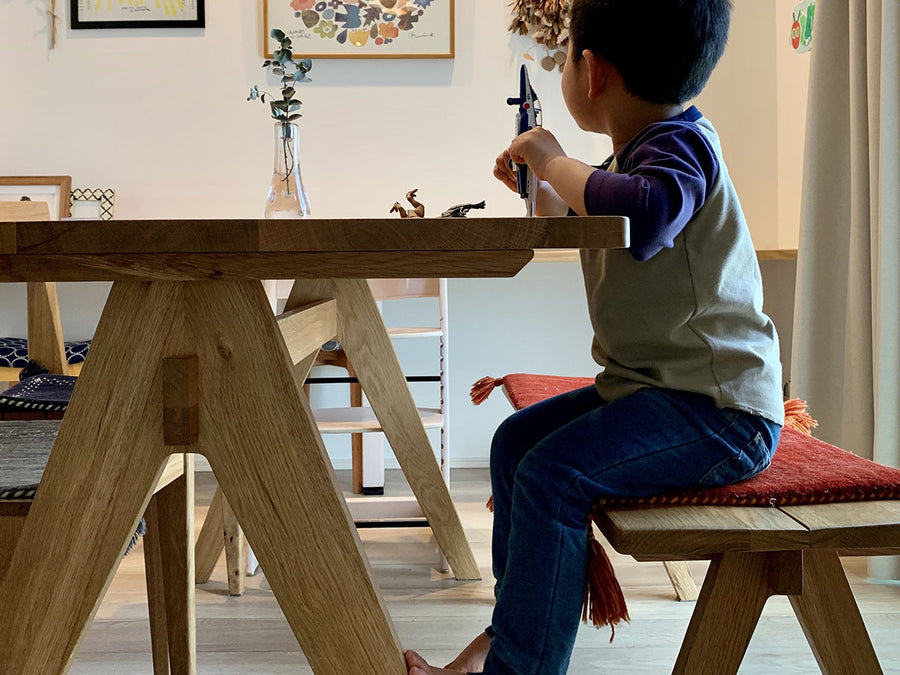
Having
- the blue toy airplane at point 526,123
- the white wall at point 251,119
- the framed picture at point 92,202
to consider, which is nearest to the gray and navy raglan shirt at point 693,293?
the blue toy airplane at point 526,123

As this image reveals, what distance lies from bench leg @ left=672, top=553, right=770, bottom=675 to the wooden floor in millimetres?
568

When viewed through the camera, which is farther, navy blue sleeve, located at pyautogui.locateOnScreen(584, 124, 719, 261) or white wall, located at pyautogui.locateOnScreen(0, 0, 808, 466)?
white wall, located at pyautogui.locateOnScreen(0, 0, 808, 466)

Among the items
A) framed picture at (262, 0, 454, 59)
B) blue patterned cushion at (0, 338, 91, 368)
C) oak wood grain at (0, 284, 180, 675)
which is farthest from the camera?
framed picture at (262, 0, 454, 59)

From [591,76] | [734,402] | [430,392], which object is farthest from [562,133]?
[734,402]

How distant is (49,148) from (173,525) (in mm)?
2204

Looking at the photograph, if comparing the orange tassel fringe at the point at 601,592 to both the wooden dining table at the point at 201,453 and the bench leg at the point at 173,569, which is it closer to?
the wooden dining table at the point at 201,453

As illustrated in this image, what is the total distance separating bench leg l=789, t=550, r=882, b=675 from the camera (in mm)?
1026

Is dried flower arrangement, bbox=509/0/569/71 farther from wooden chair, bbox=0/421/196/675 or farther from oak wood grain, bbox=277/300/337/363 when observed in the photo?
wooden chair, bbox=0/421/196/675

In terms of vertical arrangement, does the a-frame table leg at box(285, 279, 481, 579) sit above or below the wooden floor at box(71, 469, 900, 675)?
above

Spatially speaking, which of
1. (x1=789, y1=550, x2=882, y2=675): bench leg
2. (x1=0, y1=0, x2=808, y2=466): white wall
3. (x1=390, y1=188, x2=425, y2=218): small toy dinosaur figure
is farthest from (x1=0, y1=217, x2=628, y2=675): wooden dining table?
(x1=0, y1=0, x2=808, y2=466): white wall

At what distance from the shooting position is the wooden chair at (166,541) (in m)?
1.10

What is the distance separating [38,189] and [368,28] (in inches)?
46.3

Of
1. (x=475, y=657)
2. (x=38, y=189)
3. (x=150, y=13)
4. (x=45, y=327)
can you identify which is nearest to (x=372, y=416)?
(x=45, y=327)

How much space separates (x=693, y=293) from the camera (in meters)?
1.01
